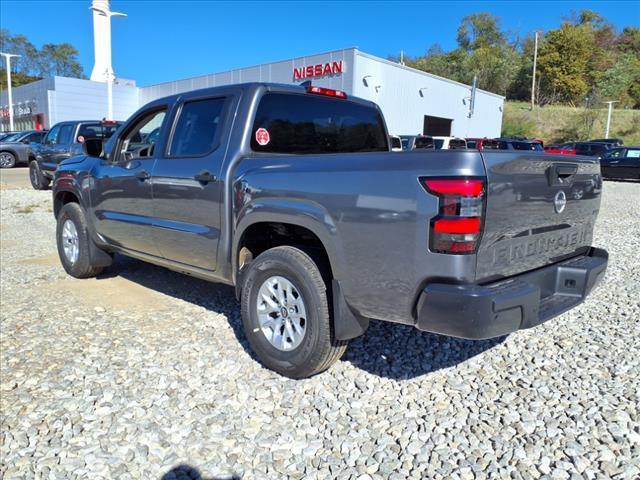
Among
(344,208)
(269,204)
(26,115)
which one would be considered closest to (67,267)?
(269,204)

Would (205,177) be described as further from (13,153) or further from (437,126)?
(437,126)

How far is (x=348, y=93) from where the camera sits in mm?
16594

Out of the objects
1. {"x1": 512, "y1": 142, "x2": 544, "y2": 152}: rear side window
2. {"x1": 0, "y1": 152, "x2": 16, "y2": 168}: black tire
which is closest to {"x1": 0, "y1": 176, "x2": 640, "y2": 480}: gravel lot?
{"x1": 512, "y1": 142, "x2": 544, "y2": 152}: rear side window

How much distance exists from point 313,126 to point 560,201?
6.39 feet

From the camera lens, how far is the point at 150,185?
432 centimetres

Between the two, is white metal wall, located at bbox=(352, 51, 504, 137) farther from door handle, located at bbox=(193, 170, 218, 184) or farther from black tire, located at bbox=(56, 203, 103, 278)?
door handle, located at bbox=(193, 170, 218, 184)

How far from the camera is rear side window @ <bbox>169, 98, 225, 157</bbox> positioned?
3.89 meters

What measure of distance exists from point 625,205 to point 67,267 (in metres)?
13.2

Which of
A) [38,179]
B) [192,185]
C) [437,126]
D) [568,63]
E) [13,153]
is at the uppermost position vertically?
[568,63]

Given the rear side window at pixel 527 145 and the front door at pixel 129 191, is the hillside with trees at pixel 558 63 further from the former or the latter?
the front door at pixel 129 191

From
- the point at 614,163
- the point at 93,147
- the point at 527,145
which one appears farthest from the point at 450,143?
the point at 93,147

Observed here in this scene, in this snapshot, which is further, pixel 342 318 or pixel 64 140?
pixel 64 140

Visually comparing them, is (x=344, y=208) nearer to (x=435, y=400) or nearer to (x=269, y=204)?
(x=269, y=204)

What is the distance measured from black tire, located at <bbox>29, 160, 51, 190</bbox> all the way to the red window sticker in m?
13.3
